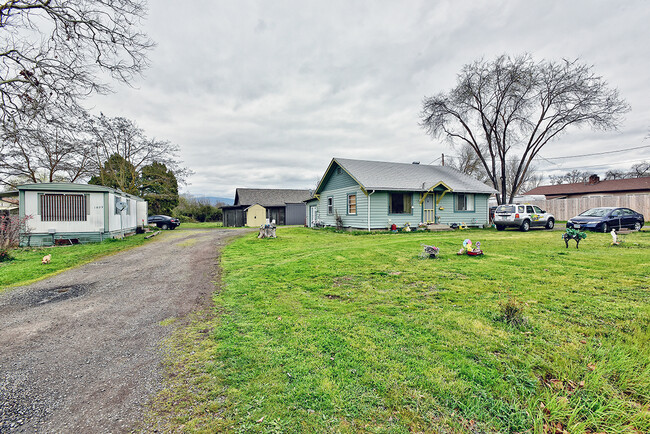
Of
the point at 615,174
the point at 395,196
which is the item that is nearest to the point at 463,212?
the point at 395,196

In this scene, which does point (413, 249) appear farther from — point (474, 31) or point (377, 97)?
point (377, 97)

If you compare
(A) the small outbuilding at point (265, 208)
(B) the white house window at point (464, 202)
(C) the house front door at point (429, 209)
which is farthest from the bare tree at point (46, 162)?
(B) the white house window at point (464, 202)

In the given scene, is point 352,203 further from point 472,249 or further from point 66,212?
point 66,212

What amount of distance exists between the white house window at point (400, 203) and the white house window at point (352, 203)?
216 centimetres

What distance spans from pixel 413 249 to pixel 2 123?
13.4m

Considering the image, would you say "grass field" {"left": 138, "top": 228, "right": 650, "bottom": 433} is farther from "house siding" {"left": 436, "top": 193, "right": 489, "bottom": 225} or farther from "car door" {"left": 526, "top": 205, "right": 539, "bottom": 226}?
"house siding" {"left": 436, "top": 193, "right": 489, "bottom": 225}

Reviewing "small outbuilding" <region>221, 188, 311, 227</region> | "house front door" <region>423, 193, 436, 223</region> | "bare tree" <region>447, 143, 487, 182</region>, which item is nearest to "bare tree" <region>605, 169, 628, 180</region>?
"bare tree" <region>447, 143, 487, 182</region>

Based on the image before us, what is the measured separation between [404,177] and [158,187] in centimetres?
2771

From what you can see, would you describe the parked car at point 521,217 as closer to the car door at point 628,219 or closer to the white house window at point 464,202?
the white house window at point 464,202

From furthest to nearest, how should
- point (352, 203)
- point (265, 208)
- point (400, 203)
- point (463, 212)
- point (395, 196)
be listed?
1. point (265, 208)
2. point (463, 212)
3. point (352, 203)
4. point (400, 203)
5. point (395, 196)

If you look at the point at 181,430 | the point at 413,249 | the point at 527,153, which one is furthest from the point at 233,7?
the point at 527,153

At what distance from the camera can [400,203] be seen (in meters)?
17.8

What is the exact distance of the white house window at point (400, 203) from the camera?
1750 cm

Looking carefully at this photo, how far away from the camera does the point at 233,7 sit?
1035 cm
